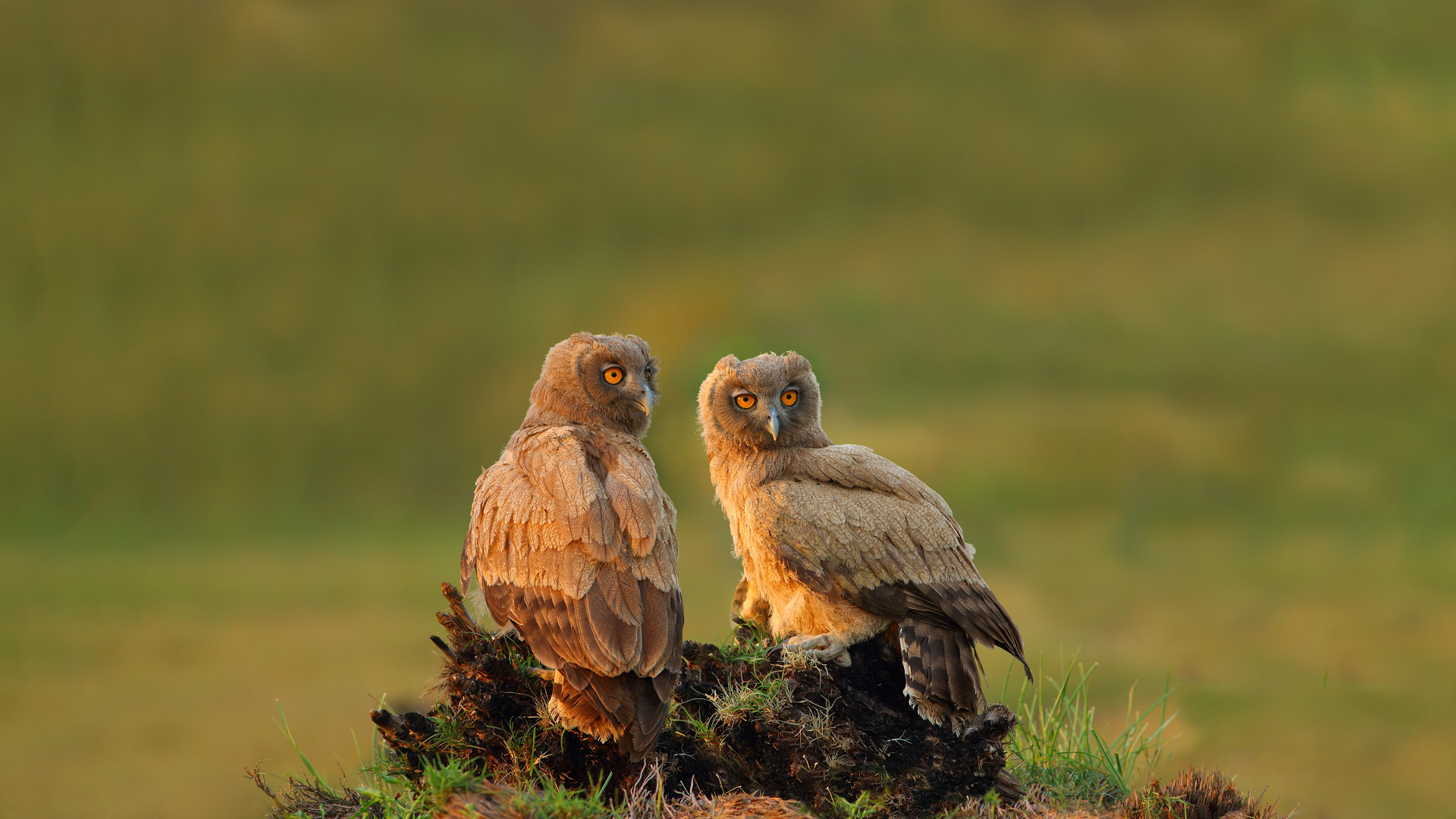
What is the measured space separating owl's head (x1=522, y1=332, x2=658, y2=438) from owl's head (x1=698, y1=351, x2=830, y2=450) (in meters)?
0.54

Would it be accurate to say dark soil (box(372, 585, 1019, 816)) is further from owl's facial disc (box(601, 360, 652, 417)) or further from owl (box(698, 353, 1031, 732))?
owl's facial disc (box(601, 360, 652, 417))

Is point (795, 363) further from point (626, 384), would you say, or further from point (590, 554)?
point (590, 554)

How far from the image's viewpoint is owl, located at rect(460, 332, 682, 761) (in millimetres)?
5340

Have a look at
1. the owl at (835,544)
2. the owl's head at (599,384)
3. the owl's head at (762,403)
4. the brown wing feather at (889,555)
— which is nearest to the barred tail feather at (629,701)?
the owl at (835,544)

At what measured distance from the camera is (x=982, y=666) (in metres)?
6.51

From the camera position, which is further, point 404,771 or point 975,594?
point 975,594

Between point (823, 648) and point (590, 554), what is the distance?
1.65 metres

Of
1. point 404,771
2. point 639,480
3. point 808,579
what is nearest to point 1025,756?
point 808,579

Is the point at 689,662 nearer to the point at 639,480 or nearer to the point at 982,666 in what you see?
the point at 639,480

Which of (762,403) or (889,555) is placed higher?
(762,403)

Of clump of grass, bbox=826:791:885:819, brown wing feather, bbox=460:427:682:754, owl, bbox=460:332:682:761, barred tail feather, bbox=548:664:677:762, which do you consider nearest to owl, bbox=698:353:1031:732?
clump of grass, bbox=826:791:885:819

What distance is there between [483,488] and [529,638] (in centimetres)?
100

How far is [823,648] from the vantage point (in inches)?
255

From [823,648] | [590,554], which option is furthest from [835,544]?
[590,554]
